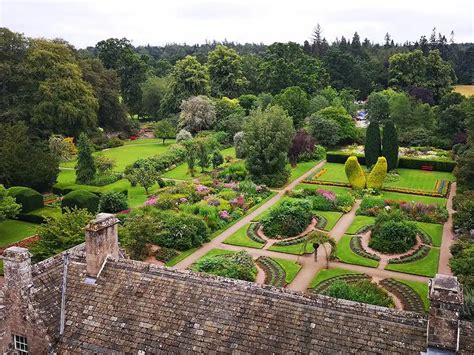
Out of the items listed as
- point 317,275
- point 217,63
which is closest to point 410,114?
point 217,63

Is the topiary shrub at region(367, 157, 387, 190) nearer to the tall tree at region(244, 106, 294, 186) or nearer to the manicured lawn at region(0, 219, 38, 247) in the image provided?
the tall tree at region(244, 106, 294, 186)

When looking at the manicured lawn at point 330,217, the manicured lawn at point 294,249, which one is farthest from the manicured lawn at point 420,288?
the manicured lawn at point 330,217

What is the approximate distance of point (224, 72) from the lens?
88812 mm

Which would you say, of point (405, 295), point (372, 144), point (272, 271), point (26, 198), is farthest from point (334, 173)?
point (26, 198)

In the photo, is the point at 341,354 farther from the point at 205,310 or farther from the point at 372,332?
the point at 205,310

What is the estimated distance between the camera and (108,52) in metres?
92.5

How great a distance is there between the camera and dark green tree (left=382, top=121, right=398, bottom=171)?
49.4 m

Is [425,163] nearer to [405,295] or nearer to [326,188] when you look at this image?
[326,188]

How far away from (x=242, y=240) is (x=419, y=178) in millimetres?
25219

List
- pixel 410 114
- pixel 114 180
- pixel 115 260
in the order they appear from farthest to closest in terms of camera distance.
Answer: pixel 410 114, pixel 114 180, pixel 115 260

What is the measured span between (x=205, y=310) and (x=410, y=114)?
62429 millimetres

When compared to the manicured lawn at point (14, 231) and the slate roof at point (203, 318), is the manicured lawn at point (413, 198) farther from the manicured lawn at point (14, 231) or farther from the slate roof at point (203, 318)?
the slate roof at point (203, 318)

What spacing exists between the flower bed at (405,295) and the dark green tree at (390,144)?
26429 millimetres

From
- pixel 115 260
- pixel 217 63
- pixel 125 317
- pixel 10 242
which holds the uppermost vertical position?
pixel 217 63
